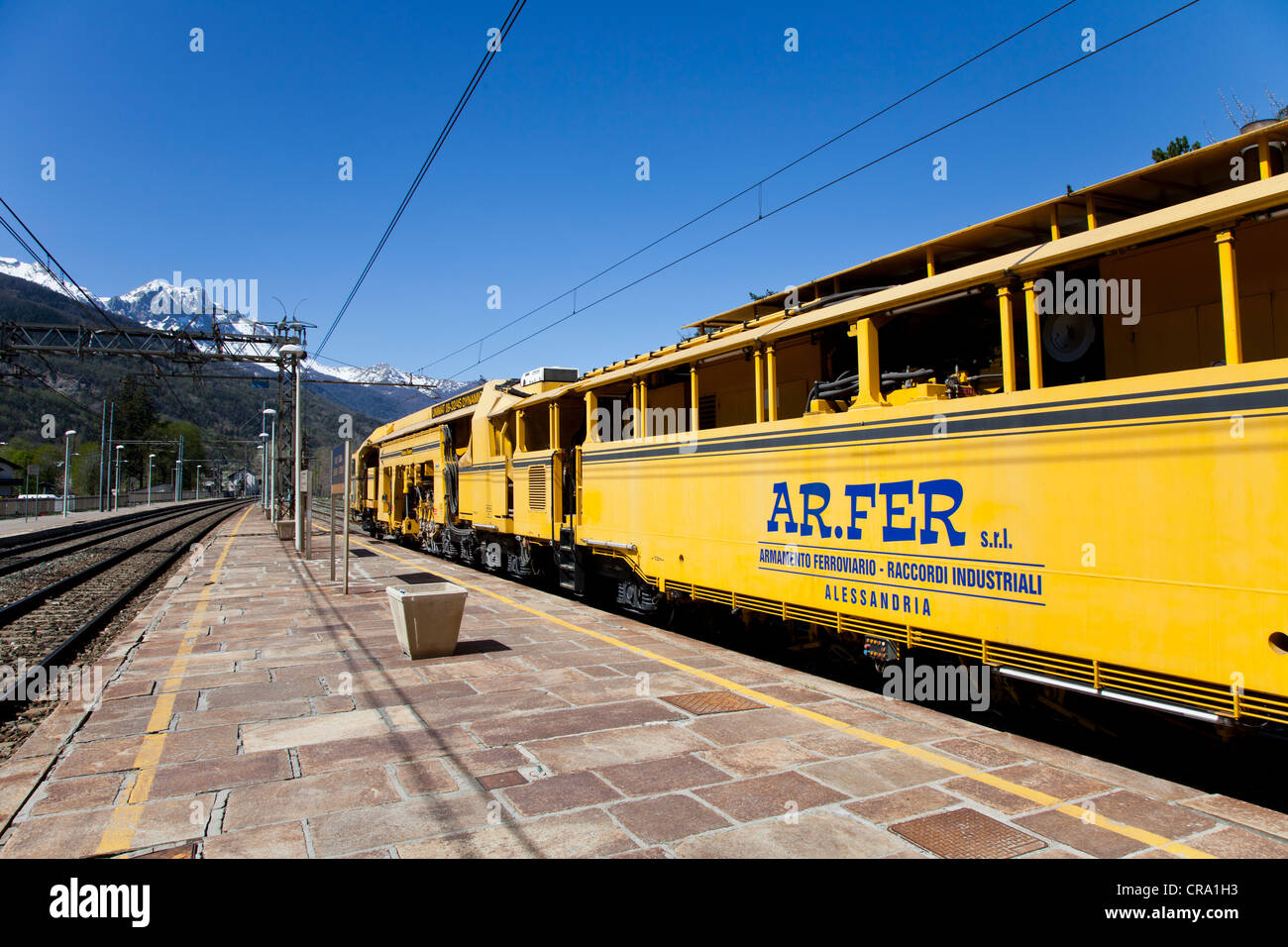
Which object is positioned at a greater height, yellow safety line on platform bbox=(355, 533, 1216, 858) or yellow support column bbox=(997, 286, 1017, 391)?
yellow support column bbox=(997, 286, 1017, 391)

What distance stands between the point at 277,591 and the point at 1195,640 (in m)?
13.2

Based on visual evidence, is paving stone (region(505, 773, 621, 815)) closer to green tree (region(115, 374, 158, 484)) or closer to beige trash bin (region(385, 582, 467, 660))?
beige trash bin (region(385, 582, 467, 660))

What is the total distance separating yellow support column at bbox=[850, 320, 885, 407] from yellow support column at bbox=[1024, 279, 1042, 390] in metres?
1.22

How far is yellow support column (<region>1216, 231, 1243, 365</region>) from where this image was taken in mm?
3947

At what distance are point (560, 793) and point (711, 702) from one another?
7.34 ft

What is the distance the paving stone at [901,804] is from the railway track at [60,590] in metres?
7.54

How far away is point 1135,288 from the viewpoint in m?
5.17

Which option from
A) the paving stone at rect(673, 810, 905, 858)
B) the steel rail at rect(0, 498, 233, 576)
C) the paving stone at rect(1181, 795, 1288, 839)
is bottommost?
the paving stone at rect(1181, 795, 1288, 839)

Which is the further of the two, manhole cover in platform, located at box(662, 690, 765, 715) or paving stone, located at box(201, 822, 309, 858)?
manhole cover in platform, located at box(662, 690, 765, 715)

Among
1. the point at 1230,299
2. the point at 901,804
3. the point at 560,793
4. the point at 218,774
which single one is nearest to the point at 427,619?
the point at 218,774

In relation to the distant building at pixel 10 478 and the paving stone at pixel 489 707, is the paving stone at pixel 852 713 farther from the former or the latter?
the distant building at pixel 10 478

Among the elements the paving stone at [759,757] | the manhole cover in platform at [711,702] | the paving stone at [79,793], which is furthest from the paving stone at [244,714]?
the paving stone at [759,757]

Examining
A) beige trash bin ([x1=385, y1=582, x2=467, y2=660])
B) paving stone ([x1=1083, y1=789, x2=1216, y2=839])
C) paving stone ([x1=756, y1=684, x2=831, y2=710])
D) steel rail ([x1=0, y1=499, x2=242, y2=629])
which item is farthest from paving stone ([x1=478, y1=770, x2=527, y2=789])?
steel rail ([x1=0, y1=499, x2=242, y2=629])

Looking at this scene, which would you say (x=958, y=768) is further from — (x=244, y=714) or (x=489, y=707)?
(x=244, y=714)
